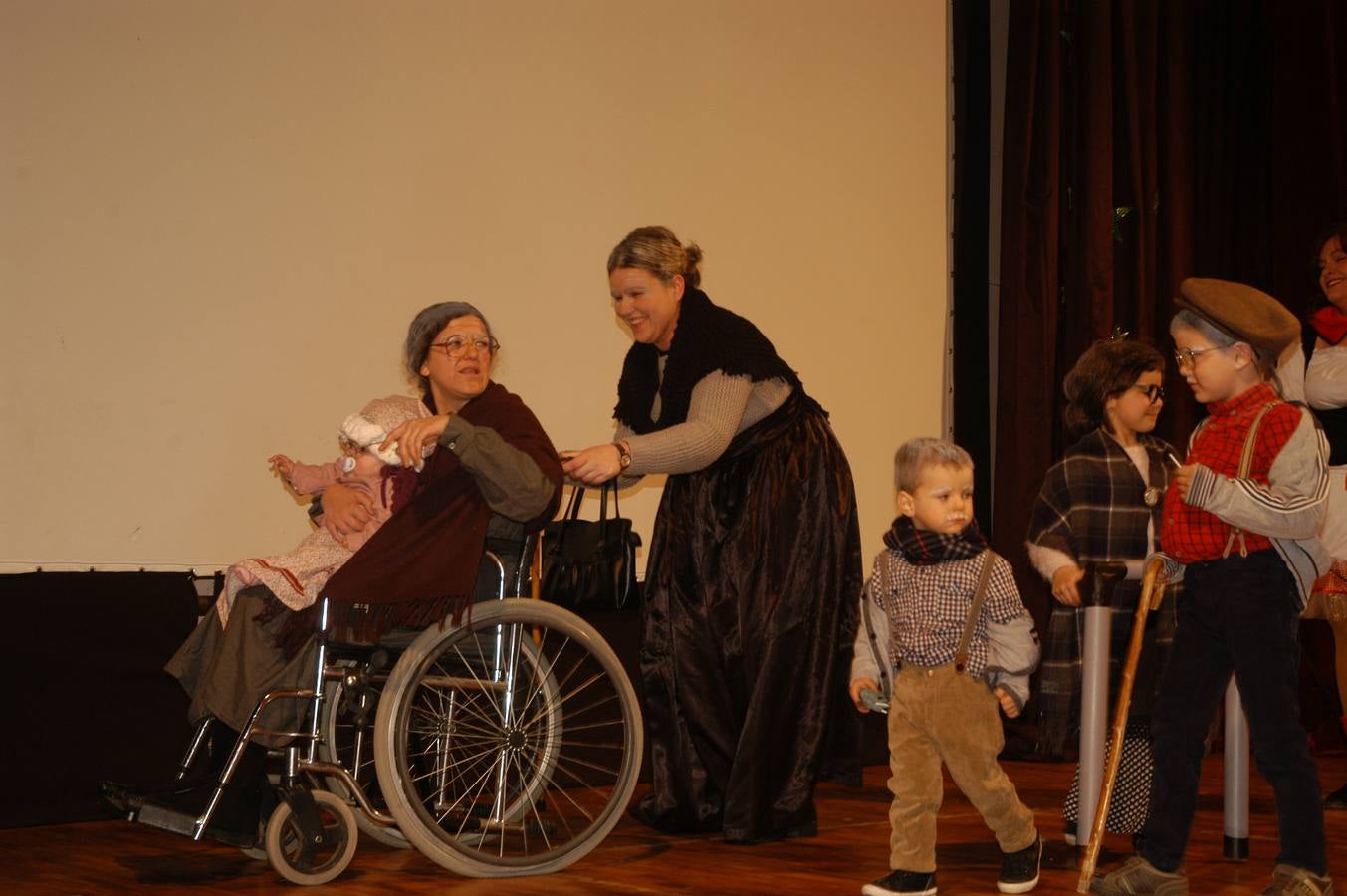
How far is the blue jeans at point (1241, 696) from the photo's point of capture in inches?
96.3

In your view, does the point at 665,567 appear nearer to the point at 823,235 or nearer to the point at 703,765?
the point at 703,765

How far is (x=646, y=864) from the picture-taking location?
2914mm

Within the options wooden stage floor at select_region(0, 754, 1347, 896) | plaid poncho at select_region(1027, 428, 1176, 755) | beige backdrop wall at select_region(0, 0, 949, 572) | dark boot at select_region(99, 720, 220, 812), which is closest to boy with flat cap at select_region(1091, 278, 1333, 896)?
wooden stage floor at select_region(0, 754, 1347, 896)

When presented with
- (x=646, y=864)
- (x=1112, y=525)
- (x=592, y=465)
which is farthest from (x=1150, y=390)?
(x=646, y=864)

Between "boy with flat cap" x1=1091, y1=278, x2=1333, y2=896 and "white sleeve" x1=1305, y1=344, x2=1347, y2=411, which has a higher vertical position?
"white sleeve" x1=1305, y1=344, x2=1347, y2=411

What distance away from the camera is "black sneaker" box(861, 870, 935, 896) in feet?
8.32

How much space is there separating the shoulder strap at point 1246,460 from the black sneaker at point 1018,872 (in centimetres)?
61

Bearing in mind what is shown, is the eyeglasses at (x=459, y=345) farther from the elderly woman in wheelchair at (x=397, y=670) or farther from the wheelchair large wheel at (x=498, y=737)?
the wheelchair large wheel at (x=498, y=737)

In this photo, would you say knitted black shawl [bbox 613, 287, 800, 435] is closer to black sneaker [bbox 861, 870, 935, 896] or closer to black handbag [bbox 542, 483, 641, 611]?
black handbag [bbox 542, 483, 641, 611]

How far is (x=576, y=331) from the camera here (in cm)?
419

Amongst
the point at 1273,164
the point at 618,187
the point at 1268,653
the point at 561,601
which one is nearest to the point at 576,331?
the point at 618,187

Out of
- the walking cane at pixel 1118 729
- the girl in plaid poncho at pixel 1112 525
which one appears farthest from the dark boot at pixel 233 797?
the girl in plaid poncho at pixel 1112 525

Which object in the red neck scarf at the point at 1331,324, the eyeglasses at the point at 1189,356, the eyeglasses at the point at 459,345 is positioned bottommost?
the eyeglasses at the point at 1189,356

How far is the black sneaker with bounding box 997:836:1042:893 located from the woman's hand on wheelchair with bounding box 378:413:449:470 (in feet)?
3.99
